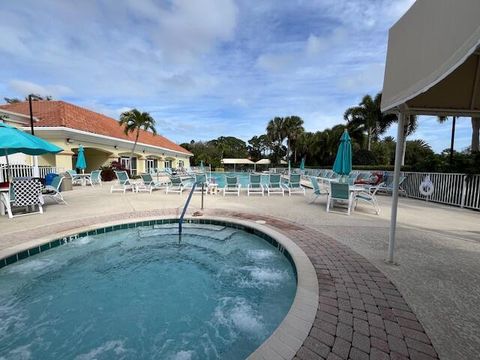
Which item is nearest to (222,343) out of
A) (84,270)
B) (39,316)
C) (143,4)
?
(39,316)

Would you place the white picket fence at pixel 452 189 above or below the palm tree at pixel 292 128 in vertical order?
below

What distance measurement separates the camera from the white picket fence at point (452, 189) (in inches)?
298

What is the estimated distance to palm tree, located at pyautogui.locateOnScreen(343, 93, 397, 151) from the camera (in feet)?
83.4

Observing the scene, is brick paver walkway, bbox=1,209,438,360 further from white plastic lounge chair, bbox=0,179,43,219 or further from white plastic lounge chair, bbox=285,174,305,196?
white plastic lounge chair, bbox=285,174,305,196

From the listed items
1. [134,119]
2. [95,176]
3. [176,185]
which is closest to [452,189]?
[176,185]

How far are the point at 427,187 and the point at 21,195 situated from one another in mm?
12532

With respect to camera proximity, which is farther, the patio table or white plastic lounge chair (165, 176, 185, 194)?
the patio table

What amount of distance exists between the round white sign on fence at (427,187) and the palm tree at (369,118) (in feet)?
59.0

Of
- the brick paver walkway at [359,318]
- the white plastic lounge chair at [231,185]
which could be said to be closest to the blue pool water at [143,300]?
the brick paver walkway at [359,318]

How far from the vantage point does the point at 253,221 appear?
556 cm

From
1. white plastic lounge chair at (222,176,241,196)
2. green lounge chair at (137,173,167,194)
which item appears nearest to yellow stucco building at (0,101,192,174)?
green lounge chair at (137,173,167,194)

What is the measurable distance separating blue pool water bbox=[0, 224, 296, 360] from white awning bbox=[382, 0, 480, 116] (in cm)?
249

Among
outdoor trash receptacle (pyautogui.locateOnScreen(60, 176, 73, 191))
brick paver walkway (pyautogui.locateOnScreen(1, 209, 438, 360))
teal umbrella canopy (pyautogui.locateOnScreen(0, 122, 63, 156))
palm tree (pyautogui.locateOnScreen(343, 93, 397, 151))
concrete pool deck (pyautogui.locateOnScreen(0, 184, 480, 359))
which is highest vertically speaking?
palm tree (pyautogui.locateOnScreen(343, 93, 397, 151))

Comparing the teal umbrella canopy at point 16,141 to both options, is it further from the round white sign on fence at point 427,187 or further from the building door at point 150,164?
the building door at point 150,164
